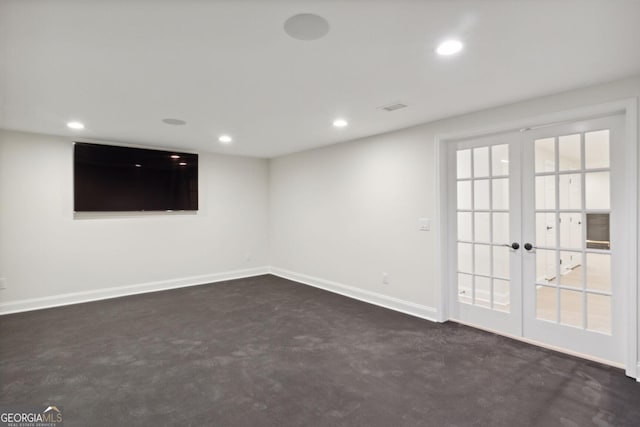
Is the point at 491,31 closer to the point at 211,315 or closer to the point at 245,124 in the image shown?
the point at 245,124

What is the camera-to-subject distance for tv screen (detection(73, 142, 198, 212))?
4.59 m

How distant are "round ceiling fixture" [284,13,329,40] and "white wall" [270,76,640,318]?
2.05 metres

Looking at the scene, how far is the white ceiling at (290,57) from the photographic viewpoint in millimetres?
1688

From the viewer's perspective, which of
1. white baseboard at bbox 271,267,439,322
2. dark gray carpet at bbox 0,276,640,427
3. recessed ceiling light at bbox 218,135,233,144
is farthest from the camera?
recessed ceiling light at bbox 218,135,233,144

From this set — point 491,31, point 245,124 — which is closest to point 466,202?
point 491,31

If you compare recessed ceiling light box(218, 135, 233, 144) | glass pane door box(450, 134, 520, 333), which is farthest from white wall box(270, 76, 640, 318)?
recessed ceiling light box(218, 135, 233, 144)

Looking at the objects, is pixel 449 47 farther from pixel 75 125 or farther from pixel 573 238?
pixel 75 125

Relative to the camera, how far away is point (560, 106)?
288 cm

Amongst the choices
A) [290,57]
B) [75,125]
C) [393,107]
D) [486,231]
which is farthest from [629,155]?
[75,125]

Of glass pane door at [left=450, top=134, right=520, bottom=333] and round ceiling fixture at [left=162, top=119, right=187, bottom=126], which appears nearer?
glass pane door at [left=450, top=134, right=520, bottom=333]

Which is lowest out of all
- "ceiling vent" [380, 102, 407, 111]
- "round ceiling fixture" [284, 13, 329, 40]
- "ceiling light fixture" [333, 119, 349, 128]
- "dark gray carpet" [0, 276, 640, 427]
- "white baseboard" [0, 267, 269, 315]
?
"dark gray carpet" [0, 276, 640, 427]

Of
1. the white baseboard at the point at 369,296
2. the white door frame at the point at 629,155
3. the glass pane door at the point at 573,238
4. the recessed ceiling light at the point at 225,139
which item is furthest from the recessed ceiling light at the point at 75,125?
the glass pane door at the point at 573,238

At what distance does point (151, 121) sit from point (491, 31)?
3498mm

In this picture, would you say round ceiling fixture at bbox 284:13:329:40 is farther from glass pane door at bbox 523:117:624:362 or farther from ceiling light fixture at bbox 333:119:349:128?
glass pane door at bbox 523:117:624:362
